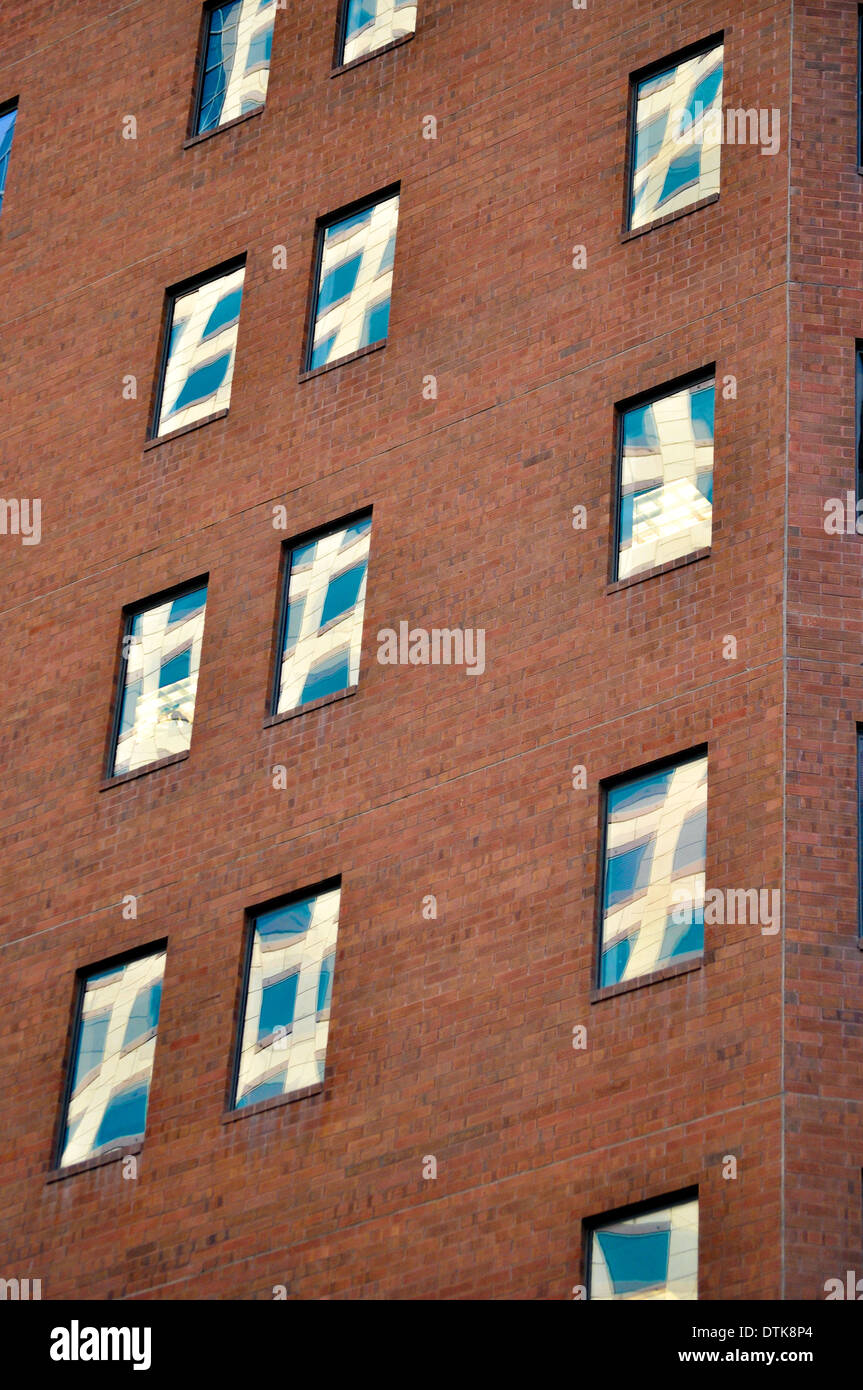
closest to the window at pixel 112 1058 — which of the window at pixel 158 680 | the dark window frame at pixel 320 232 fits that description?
the window at pixel 158 680

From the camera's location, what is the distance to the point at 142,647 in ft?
115

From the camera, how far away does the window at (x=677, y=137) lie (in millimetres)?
32250

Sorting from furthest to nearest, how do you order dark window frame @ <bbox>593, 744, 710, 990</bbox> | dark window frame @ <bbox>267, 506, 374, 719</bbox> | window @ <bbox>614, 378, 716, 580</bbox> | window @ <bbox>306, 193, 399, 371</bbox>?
1. window @ <bbox>306, 193, 399, 371</bbox>
2. dark window frame @ <bbox>267, 506, 374, 719</bbox>
3. window @ <bbox>614, 378, 716, 580</bbox>
4. dark window frame @ <bbox>593, 744, 710, 990</bbox>

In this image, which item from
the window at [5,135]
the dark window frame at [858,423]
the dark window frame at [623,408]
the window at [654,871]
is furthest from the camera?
the window at [5,135]

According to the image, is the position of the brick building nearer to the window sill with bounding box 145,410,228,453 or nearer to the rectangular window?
the window sill with bounding box 145,410,228,453

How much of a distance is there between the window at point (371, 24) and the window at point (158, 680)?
26.9ft

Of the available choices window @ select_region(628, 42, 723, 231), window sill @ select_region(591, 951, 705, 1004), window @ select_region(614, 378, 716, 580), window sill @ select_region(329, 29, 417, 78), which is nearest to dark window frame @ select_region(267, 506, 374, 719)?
window @ select_region(614, 378, 716, 580)

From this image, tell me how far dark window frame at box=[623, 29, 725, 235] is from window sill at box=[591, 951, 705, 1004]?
31.8ft

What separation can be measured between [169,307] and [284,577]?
5693 mm

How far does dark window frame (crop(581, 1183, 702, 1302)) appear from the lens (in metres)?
26.3

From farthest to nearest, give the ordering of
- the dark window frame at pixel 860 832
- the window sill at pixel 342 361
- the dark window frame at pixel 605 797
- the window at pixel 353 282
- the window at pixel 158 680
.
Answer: the window at pixel 353 282 → the window sill at pixel 342 361 → the window at pixel 158 680 → the dark window frame at pixel 605 797 → the dark window frame at pixel 860 832

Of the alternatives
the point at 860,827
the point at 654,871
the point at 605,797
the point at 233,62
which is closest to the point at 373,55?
the point at 233,62

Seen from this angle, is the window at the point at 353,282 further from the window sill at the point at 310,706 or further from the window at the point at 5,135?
the window at the point at 5,135

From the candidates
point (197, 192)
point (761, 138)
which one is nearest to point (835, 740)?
point (761, 138)
